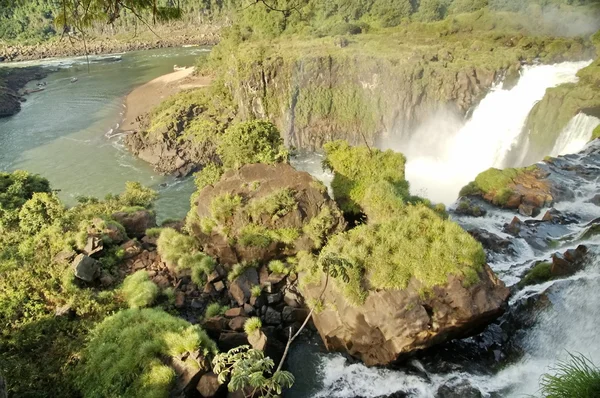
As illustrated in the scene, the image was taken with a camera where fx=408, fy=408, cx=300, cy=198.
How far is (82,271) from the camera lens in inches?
666

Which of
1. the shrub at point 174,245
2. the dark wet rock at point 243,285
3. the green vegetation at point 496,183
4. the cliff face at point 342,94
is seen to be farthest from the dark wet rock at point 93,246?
the cliff face at point 342,94

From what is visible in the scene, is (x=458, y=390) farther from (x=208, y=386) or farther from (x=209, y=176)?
(x=209, y=176)

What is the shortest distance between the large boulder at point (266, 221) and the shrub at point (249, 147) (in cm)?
319

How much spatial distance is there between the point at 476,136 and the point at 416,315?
86.2 ft

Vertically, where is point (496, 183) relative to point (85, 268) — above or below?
above

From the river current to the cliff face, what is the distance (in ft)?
6.91

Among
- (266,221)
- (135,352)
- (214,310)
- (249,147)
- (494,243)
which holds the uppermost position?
(249,147)

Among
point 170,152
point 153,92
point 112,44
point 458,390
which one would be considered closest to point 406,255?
point 458,390

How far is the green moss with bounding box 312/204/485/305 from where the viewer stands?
14.5m

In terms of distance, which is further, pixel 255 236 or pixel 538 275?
pixel 255 236

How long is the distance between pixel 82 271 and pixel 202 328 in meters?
5.64

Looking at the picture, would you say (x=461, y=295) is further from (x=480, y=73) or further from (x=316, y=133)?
(x=316, y=133)

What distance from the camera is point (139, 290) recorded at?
16750mm

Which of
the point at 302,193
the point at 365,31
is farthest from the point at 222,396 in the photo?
the point at 365,31
